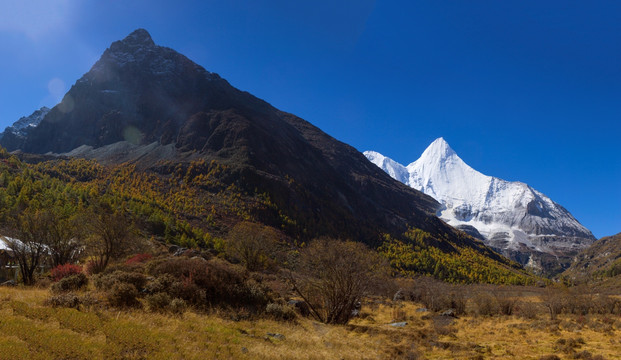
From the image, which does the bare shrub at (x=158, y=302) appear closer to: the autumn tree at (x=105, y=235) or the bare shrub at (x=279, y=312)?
the bare shrub at (x=279, y=312)

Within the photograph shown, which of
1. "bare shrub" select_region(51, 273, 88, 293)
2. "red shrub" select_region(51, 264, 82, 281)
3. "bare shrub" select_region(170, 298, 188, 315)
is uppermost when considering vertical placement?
"bare shrub" select_region(170, 298, 188, 315)

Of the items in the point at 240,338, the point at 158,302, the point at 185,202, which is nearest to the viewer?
the point at 240,338

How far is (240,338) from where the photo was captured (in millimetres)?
15023

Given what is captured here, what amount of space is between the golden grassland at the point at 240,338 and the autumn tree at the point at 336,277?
2.70m

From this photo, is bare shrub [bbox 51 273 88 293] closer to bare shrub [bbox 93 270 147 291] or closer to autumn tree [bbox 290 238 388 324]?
bare shrub [bbox 93 270 147 291]

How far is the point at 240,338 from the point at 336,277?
11960 mm

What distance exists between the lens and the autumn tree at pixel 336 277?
25.5 meters

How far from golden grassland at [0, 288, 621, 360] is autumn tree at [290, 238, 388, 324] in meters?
2.70

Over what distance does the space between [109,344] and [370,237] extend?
15490 cm

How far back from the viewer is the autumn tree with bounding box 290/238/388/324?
25500mm

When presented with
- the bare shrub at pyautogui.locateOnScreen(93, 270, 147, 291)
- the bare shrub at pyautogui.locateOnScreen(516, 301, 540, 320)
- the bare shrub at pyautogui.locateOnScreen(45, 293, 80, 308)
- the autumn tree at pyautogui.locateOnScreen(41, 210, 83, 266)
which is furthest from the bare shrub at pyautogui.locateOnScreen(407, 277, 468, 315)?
the autumn tree at pyautogui.locateOnScreen(41, 210, 83, 266)

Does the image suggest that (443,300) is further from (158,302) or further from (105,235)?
(105,235)

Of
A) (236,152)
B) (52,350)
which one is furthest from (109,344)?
(236,152)

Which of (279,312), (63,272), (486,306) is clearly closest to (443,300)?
(486,306)
